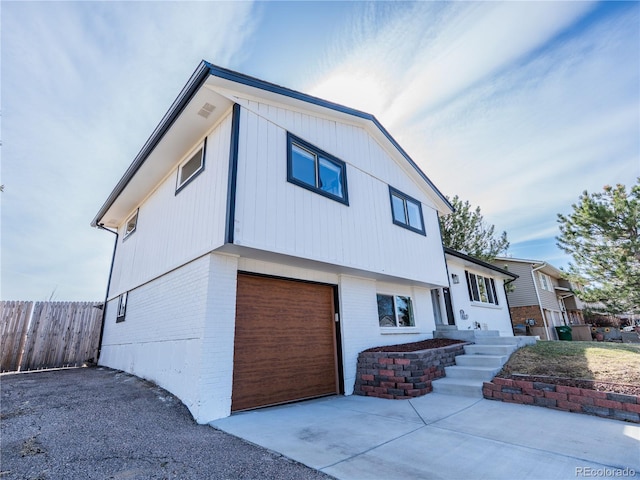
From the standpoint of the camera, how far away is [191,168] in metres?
6.90

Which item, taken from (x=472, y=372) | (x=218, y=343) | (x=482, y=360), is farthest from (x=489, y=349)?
(x=218, y=343)

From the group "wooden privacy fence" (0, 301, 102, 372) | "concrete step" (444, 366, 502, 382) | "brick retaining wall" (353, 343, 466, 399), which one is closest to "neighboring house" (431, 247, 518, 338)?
"concrete step" (444, 366, 502, 382)

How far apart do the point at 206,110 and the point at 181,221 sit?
2341mm

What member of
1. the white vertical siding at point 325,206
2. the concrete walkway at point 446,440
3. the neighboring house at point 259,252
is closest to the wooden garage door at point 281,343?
the neighboring house at point 259,252

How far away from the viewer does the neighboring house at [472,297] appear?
36.7ft

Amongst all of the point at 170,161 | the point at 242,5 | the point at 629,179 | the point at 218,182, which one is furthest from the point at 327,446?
the point at 629,179

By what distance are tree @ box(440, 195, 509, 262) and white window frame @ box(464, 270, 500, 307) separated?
367 centimetres

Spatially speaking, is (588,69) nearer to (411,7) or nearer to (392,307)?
(411,7)

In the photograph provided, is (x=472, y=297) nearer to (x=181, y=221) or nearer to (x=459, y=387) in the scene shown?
(x=459, y=387)

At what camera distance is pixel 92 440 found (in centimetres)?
334

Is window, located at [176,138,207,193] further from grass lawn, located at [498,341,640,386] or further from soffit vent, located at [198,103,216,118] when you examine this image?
grass lawn, located at [498,341,640,386]

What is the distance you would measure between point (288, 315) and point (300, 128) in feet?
13.3

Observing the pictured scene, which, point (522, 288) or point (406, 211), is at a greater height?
point (406, 211)

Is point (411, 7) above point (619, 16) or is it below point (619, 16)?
above
